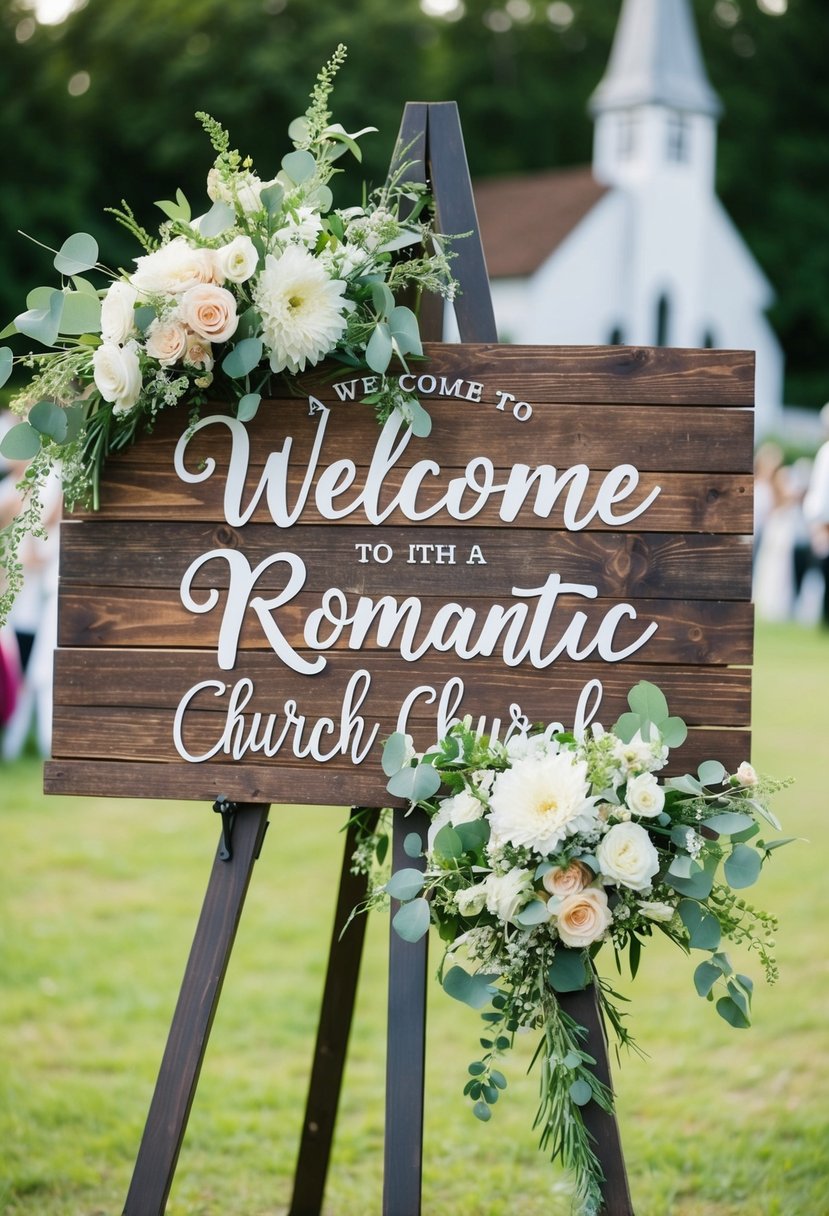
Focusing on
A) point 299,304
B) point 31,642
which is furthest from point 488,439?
point 31,642

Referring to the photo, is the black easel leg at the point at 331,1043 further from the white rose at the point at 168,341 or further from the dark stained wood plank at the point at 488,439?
the white rose at the point at 168,341

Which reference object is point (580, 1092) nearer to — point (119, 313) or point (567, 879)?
point (567, 879)

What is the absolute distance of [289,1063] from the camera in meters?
3.53

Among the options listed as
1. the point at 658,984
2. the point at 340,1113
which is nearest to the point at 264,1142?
the point at 340,1113

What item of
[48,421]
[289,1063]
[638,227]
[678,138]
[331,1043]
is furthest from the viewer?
[678,138]

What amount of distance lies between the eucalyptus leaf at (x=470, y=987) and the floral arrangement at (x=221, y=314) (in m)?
0.85

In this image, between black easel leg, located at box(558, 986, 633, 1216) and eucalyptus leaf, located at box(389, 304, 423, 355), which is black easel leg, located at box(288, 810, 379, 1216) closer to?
black easel leg, located at box(558, 986, 633, 1216)

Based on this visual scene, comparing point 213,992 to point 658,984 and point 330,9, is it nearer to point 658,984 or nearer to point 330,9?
point 658,984

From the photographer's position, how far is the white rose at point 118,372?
1.92 m

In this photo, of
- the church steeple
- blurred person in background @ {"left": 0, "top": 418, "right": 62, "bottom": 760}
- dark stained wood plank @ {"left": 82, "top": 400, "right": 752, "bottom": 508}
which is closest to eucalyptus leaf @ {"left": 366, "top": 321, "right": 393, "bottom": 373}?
dark stained wood plank @ {"left": 82, "top": 400, "right": 752, "bottom": 508}

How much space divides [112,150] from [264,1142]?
1051 inches

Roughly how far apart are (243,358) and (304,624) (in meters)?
0.43

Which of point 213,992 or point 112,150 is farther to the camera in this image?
point 112,150

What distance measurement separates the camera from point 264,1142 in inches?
120
